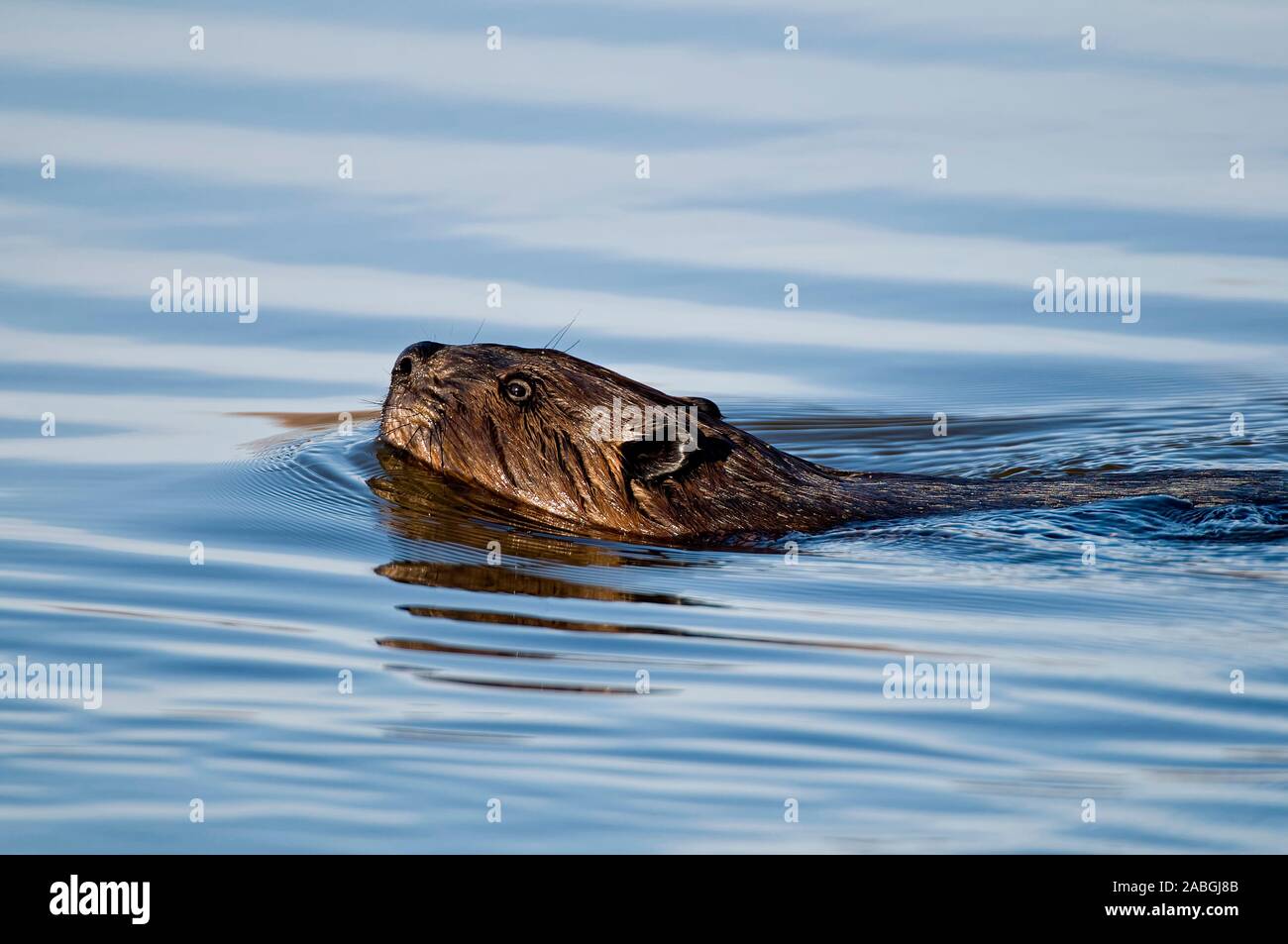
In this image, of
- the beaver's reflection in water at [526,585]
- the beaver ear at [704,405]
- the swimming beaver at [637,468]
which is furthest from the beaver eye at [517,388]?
the beaver ear at [704,405]

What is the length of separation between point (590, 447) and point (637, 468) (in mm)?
264

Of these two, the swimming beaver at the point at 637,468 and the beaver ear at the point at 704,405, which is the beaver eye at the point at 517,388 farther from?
the beaver ear at the point at 704,405

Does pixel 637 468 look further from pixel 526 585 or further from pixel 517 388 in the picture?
pixel 526 585

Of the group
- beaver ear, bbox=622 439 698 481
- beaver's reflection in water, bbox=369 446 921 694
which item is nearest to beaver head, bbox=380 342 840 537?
beaver ear, bbox=622 439 698 481

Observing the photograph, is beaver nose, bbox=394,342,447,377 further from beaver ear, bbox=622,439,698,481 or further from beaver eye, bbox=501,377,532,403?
beaver ear, bbox=622,439,698,481

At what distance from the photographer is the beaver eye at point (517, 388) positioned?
9133 mm

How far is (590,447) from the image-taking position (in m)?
9.02

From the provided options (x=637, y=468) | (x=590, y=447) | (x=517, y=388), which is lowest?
(x=637, y=468)

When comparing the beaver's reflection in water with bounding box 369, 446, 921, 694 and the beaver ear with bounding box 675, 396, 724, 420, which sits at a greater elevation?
the beaver ear with bounding box 675, 396, 724, 420

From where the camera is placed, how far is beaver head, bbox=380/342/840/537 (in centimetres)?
890

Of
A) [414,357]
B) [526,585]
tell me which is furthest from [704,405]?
[526,585]

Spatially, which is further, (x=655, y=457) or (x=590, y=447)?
(x=590, y=447)

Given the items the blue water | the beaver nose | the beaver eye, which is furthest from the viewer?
the beaver nose

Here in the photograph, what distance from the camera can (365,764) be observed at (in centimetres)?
592
